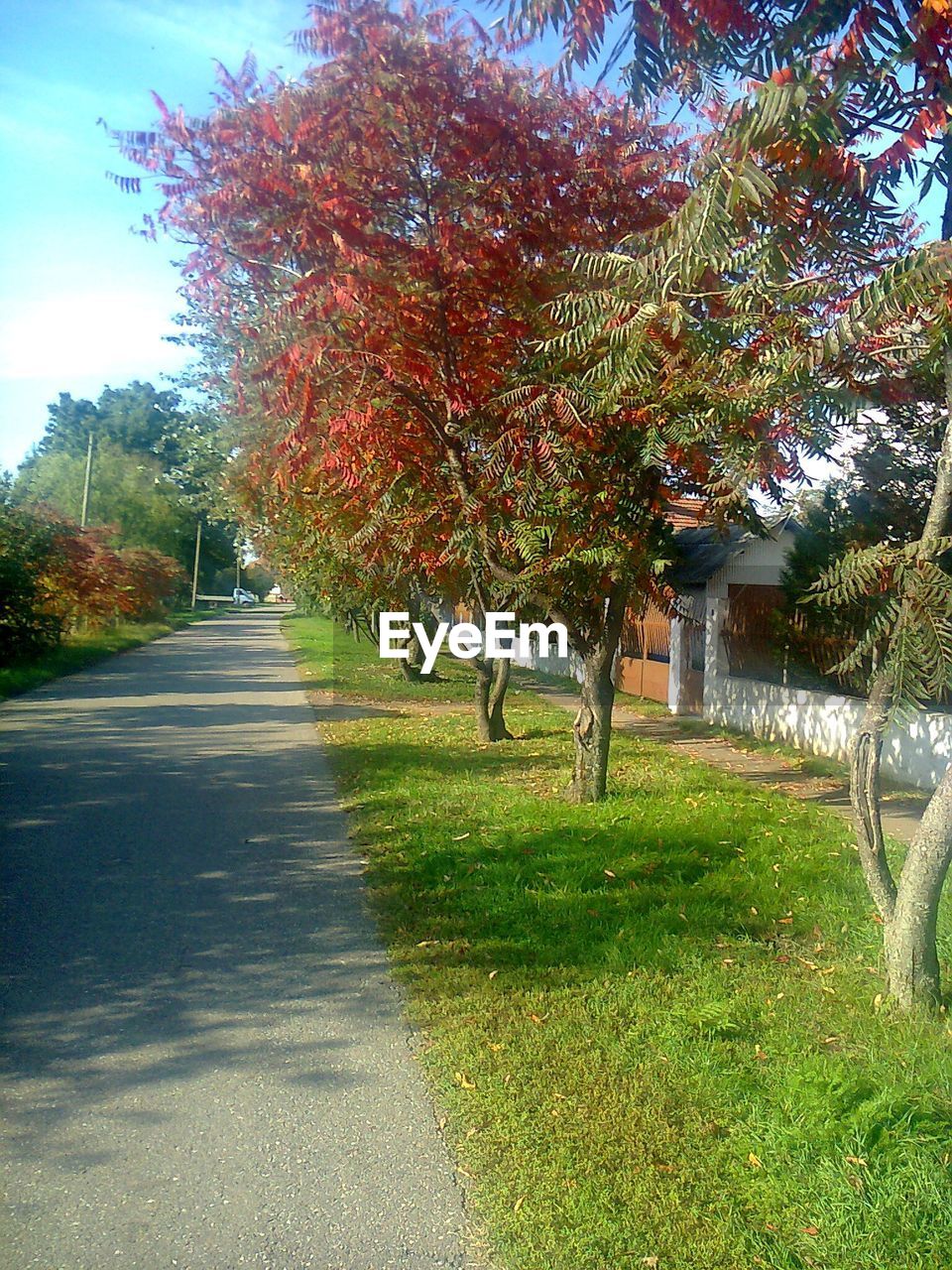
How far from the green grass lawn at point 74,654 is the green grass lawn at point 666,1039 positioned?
12552mm

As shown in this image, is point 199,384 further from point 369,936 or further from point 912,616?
point 912,616

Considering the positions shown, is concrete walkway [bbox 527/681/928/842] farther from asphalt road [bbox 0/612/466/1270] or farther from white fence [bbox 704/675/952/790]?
asphalt road [bbox 0/612/466/1270]

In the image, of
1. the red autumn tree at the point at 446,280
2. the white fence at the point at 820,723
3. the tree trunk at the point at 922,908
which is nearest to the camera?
the tree trunk at the point at 922,908

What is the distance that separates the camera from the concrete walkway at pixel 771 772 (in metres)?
9.20

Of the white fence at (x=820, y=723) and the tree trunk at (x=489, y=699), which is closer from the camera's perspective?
the white fence at (x=820, y=723)

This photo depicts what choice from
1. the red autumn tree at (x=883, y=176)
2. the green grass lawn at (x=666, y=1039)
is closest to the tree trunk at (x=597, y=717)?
the green grass lawn at (x=666, y=1039)

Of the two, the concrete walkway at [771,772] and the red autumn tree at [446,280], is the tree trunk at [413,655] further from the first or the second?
the red autumn tree at [446,280]

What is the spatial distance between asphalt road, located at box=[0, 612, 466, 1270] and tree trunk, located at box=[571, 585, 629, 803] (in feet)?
7.30

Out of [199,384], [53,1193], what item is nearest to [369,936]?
[53,1193]

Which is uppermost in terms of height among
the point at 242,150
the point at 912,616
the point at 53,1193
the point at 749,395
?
the point at 242,150

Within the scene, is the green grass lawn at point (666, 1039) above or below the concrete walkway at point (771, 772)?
below

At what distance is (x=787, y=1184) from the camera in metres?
3.40

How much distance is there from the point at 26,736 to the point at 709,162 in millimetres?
10405

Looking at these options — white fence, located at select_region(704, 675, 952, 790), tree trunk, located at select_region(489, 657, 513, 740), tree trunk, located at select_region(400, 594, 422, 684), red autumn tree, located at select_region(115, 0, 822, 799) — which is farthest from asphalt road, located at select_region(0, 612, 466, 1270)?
tree trunk, located at select_region(400, 594, 422, 684)
